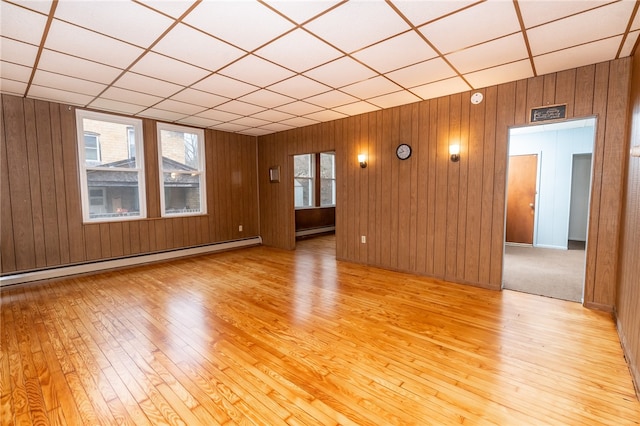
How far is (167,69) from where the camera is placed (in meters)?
3.16

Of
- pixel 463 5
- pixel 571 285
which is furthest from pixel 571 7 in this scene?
pixel 571 285

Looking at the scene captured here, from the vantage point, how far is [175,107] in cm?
461

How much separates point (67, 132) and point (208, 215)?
268cm

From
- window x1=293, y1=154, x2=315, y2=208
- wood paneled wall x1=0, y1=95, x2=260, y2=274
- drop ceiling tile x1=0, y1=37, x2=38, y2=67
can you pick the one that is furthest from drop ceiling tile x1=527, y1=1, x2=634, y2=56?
window x1=293, y1=154, x2=315, y2=208

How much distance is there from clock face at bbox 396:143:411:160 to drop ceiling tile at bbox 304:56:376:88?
1.47m

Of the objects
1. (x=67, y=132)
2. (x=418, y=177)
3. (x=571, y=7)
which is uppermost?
(x=571, y=7)

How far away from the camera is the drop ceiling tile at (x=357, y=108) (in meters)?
4.50

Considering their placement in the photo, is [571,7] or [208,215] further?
[208,215]

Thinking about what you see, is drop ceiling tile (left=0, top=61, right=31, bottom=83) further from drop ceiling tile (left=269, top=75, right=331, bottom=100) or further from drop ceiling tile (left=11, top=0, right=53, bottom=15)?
drop ceiling tile (left=269, top=75, right=331, bottom=100)

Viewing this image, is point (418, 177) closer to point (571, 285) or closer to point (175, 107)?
point (571, 285)

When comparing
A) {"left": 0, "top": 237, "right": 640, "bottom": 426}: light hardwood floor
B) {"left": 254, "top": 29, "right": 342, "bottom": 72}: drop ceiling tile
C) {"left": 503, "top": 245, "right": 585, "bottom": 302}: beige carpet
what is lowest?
{"left": 0, "top": 237, "right": 640, "bottom": 426}: light hardwood floor

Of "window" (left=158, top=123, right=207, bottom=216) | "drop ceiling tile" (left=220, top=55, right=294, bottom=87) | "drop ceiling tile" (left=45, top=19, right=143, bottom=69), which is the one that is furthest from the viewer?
"window" (left=158, top=123, right=207, bottom=216)

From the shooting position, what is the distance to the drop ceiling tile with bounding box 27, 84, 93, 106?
3.81m

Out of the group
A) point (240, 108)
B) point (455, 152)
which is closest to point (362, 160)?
point (455, 152)
